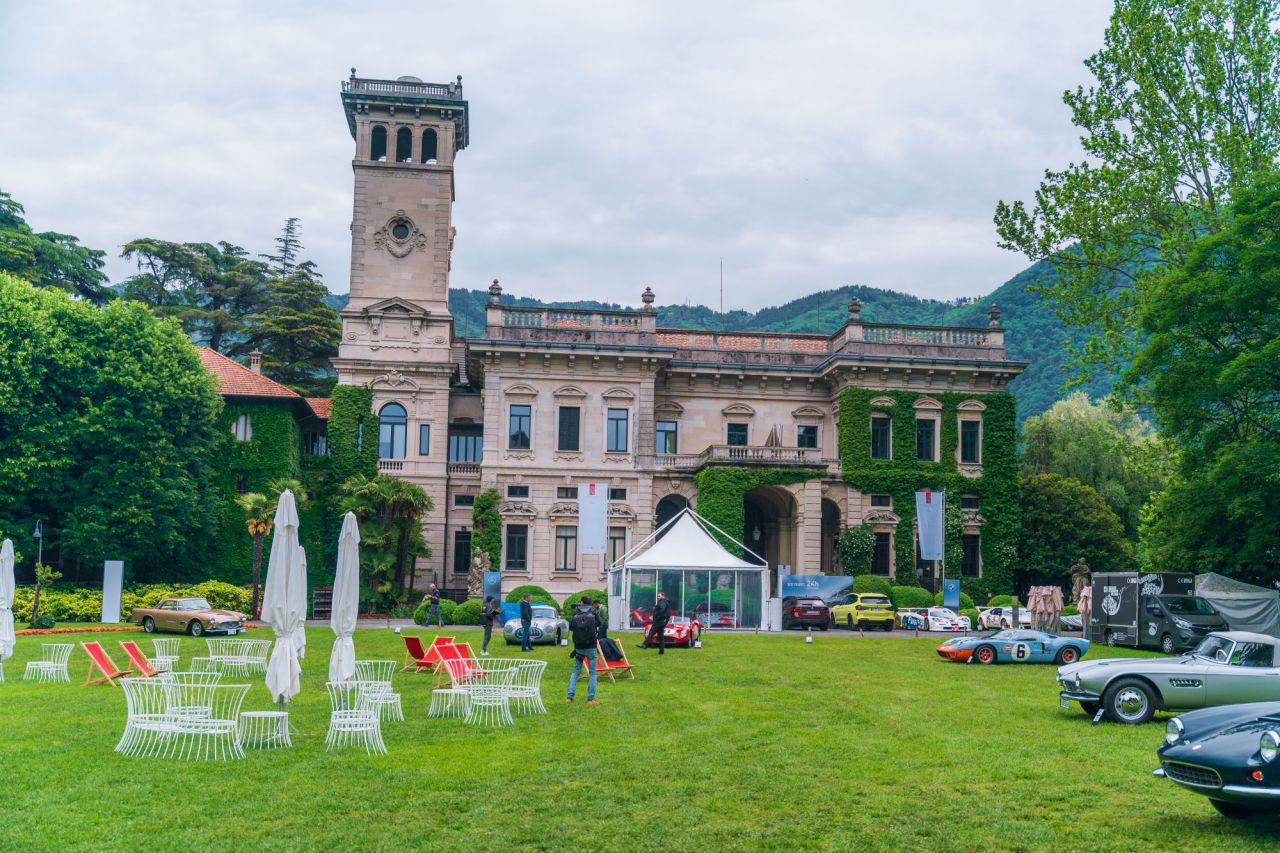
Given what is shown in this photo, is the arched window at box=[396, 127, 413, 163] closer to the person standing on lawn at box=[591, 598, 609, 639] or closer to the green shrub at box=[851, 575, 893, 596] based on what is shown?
the green shrub at box=[851, 575, 893, 596]

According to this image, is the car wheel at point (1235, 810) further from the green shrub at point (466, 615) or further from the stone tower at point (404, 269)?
the stone tower at point (404, 269)

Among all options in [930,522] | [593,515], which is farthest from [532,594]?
[930,522]

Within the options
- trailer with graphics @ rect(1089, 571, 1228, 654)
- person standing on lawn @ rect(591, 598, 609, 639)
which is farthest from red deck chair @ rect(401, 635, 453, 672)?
trailer with graphics @ rect(1089, 571, 1228, 654)

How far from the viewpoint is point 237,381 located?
46969mm

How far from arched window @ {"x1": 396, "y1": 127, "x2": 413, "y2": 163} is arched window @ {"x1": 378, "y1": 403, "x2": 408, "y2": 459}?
11.4 metres

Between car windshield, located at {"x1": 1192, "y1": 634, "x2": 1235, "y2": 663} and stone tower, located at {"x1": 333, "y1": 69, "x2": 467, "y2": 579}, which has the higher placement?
stone tower, located at {"x1": 333, "y1": 69, "x2": 467, "y2": 579}

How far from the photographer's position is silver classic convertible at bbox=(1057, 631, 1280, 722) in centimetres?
1508

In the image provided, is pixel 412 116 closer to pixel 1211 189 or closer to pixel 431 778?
pixel 1211 189

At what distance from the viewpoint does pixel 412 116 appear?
49.7 meters

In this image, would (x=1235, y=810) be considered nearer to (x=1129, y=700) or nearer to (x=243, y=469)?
(x=1129, y=700)

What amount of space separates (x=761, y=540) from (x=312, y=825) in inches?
1659

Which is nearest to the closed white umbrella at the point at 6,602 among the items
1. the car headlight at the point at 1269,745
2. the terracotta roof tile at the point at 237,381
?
the car headlight at the point at 1269,745

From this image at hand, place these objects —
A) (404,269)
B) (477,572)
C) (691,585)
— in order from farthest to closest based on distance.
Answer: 1. (404,269)
2. (477,572)
3. (691,585)

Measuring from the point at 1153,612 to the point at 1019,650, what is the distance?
6469 mm
